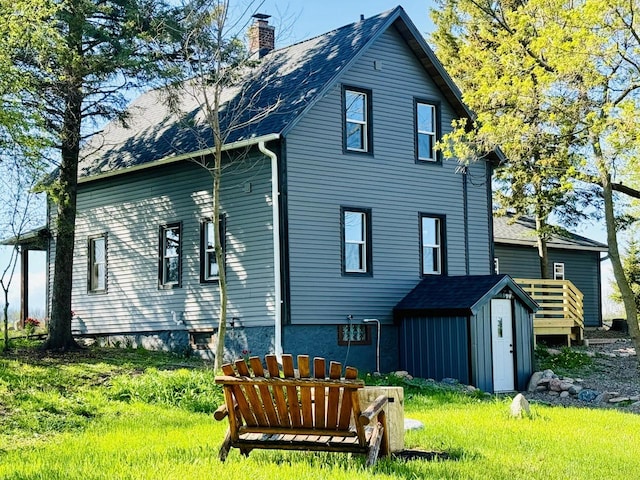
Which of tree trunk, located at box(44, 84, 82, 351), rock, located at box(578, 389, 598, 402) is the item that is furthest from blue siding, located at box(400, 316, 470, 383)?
tree trunk, located at box(44, 84, 82, 351)

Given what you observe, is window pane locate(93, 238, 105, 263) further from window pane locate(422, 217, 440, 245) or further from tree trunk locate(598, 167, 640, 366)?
tree trunk locate(598, 167, 640, 366)

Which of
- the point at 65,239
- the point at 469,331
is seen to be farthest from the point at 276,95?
the point at 469,331

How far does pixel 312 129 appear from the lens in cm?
2064

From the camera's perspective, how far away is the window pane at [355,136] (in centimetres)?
2162

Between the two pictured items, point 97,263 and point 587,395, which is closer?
Result: point 587,395

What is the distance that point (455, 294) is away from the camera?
21344mm

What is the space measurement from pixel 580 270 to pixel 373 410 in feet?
104

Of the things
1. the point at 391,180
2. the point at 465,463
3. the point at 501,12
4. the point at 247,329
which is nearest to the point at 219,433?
the point at 465,463

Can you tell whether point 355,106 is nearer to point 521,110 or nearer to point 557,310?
point 521,110

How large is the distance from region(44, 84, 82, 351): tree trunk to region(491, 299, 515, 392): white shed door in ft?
32.8

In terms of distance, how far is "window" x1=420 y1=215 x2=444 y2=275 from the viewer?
2322 cm

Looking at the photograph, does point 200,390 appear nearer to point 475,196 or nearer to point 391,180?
point 391,180

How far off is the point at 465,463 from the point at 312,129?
1267 centimetres

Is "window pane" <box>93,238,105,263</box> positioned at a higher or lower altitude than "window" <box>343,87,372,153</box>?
lower
